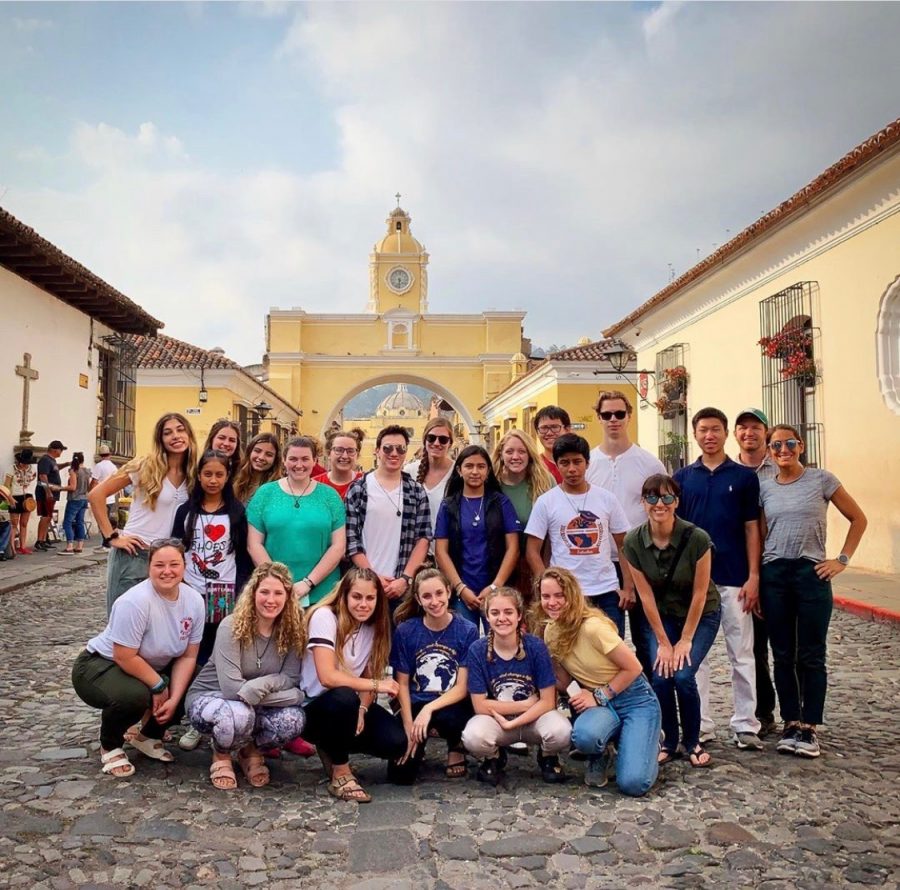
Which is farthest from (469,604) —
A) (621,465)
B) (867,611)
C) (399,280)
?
(399,280)

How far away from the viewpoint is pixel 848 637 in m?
6.56

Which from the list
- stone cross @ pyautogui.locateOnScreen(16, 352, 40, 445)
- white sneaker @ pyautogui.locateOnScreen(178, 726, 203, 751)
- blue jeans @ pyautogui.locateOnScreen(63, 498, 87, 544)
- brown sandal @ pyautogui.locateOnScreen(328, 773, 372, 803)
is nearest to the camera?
brown sandal @ pyautogui.locateOnScreen(328, 773, 372, 803)

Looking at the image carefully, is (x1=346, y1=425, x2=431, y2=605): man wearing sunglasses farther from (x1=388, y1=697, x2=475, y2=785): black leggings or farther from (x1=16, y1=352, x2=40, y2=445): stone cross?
(x1=16, y1=352, x2=40, y2=445): stone cross

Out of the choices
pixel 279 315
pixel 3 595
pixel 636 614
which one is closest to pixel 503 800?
pixel 636 614

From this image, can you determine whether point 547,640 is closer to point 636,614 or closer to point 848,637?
point 636,614

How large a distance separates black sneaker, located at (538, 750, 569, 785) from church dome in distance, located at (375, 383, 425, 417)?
6356 cm

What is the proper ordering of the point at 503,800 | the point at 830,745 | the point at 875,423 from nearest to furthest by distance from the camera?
the point at 503,800
the point at 830,745
the point at 875,423

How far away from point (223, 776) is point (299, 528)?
120cm

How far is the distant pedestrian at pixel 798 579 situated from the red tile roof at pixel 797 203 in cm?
533

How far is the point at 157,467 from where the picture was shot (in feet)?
14.1

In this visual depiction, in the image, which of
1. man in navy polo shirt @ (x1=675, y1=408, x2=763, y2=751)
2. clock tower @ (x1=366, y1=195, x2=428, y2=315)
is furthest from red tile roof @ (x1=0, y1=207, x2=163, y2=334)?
clock tower @ (x1=366, y1=195, x2=428, y2=315)

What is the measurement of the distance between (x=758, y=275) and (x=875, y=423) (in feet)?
11.0

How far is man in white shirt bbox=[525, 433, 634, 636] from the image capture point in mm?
4113

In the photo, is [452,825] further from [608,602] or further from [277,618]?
[608,602]
